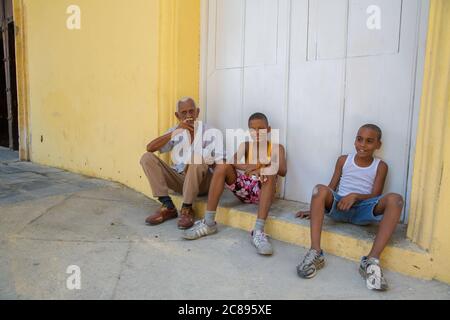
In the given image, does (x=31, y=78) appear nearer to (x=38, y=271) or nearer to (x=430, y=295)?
(x=38, y=271)

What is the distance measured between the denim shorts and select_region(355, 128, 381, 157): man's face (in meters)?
0.34

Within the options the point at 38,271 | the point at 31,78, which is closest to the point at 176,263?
the point at 38,271

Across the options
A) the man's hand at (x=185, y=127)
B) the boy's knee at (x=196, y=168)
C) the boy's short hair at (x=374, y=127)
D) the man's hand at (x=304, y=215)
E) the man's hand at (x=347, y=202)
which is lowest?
the man's hand at (x=304, y=215)

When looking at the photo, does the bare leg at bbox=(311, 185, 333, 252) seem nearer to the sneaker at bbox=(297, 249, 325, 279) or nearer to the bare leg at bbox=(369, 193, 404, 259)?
the sneaker at bbox=(297, 249, 325, 279)

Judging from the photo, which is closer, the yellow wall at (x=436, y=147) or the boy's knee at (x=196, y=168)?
the yellow wall at (x=436, y=147)

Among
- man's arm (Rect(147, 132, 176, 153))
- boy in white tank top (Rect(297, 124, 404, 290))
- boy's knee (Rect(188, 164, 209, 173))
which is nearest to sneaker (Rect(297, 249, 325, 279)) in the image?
boy in white tank top (Rect(297, 124, 404, 290))

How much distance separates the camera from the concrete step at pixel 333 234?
2.01 metres

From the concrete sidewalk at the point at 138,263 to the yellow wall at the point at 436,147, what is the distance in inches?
8.7

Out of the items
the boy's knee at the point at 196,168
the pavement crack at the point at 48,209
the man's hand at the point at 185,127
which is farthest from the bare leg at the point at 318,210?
the pavement crack at the point at 48,209

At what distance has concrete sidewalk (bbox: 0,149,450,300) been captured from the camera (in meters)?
1.84

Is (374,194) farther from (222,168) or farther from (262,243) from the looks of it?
(222,168)

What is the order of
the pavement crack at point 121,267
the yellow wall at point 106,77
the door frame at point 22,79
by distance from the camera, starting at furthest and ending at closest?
the door frame at point 22,79 → the yellow wall at point 106,77 → the pavement crack at point 121,267

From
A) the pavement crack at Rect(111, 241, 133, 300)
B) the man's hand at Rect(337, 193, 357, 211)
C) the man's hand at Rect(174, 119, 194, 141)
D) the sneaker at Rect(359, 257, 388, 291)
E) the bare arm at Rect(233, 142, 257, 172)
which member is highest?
the man's hand at Rect(174, 119, 194, 141)

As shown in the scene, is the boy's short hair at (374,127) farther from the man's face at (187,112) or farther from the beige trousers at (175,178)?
the man's face at (187,112)
